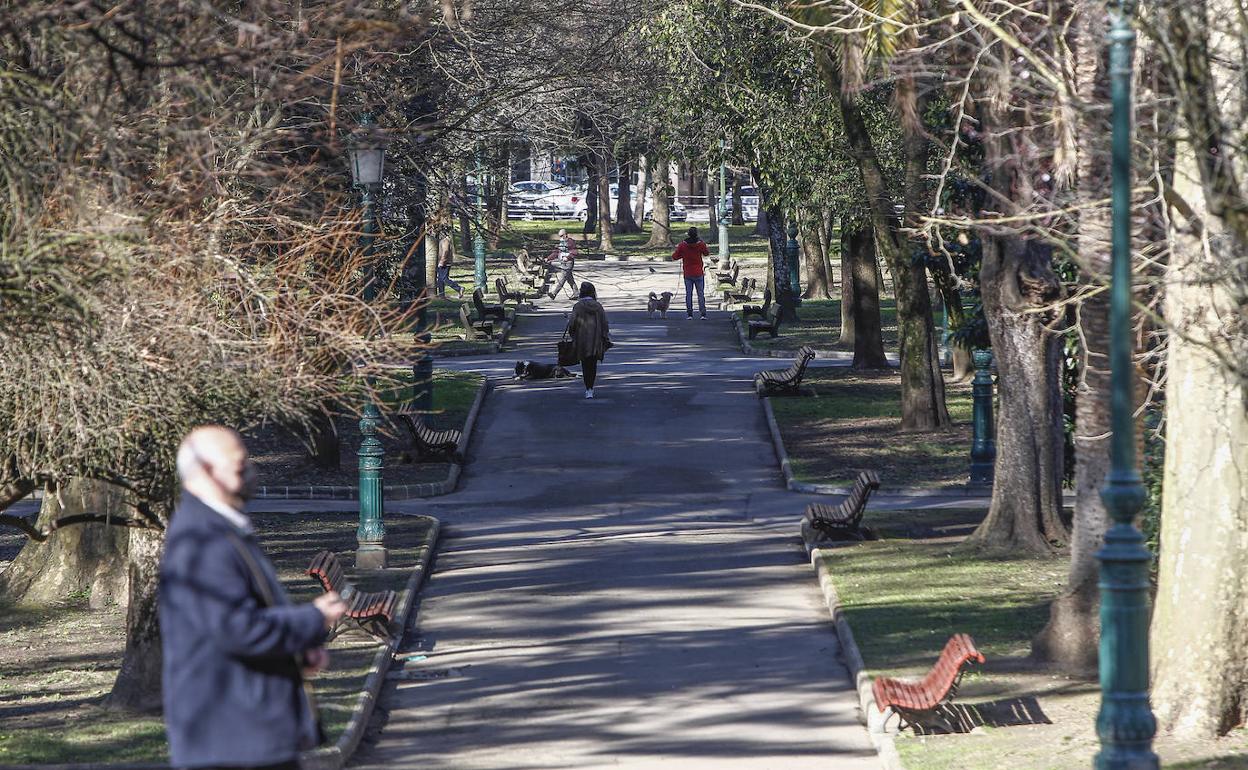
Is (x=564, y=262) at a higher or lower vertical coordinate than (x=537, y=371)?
higher

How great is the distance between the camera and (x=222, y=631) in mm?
5250

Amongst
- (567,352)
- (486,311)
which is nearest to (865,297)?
(567,352)

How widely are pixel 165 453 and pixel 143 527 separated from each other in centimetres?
90

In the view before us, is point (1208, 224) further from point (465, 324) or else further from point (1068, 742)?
point (465, 324)

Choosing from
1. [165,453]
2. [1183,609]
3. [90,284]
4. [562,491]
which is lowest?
[562,491]

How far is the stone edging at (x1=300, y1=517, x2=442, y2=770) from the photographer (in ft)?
31.4

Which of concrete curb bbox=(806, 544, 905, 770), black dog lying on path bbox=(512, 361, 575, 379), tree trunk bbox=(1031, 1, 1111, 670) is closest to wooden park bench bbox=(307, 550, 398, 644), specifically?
concrete curb bbox=(806, 544, 905, 770)

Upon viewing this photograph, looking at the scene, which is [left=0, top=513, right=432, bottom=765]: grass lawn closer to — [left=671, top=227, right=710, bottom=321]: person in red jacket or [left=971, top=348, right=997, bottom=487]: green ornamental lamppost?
[left=971, top=348, right=997, bottom=487]: green ornamental lamppost

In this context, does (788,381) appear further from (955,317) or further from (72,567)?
(72,567)

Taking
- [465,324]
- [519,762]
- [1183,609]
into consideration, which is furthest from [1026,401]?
[465,324]

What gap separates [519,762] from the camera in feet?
32.4

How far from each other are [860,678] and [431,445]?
11.0m

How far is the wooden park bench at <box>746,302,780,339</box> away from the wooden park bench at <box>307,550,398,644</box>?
22684mm

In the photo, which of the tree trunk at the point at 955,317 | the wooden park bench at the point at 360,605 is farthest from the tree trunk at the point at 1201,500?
the tree trunk at the point at 955,317
